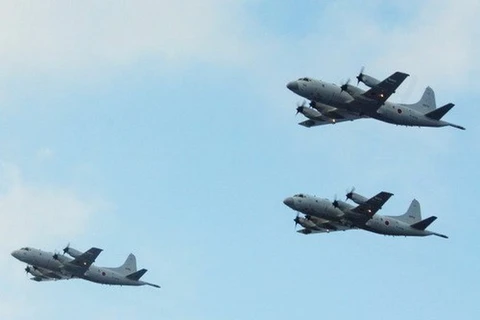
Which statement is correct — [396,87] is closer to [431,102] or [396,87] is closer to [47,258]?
[431,102]

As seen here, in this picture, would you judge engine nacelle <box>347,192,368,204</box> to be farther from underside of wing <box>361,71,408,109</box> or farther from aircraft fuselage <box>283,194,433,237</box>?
underside of wing <box>361,71,408,109</box>

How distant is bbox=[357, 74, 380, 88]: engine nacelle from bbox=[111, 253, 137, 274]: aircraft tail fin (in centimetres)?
5653

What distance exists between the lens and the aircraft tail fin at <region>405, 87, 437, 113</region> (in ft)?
504

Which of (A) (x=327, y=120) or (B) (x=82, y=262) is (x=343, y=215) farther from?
(B) (x=82, y=262)

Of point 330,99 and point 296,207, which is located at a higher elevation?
point 330,99

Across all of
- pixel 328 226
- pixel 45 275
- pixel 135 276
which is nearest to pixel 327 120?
pixel 328 226

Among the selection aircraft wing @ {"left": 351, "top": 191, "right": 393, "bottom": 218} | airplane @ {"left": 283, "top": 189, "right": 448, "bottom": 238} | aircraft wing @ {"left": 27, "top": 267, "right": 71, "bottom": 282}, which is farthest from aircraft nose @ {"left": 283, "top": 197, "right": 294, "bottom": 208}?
aircraft wing @ {"left": 27, "top": 267, "right": 71, "bottom": 282}

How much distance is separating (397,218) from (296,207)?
1696cm

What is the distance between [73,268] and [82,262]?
7.59ft

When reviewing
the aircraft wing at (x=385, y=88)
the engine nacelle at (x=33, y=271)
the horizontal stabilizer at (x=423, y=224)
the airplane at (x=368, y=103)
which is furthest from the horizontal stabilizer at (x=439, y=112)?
the engine nacelle at (x=33, y=271)

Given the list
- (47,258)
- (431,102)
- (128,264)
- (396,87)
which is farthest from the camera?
(128,264)

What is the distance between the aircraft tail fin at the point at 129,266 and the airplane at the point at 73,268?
2267 millimetres

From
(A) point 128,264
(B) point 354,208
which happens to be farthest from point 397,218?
(A) point 128,264

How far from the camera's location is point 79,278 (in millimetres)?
172625
